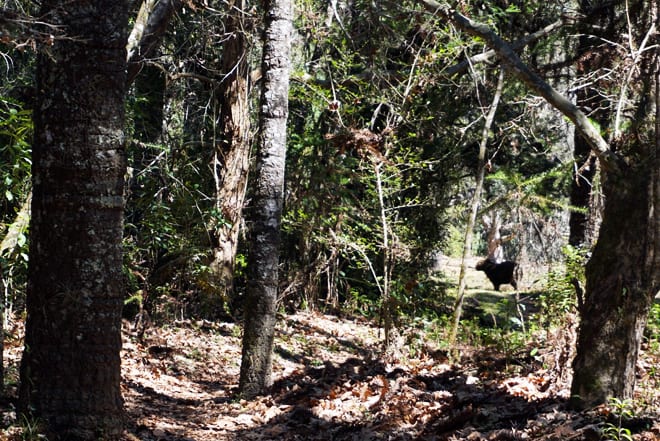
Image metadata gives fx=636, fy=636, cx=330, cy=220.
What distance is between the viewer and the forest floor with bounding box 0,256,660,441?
16.9ft

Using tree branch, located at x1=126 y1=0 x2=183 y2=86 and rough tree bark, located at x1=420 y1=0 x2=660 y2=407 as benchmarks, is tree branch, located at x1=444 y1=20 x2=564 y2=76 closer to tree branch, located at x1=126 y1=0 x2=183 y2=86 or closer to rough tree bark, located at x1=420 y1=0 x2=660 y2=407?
tree branch, located at x1=126 y1=0 x2=183 y2=86

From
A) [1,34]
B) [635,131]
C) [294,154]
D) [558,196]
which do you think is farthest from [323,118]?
[1,34]

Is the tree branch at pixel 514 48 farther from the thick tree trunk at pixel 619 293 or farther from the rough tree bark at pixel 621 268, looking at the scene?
the thick tree trunk at pixel 619 293

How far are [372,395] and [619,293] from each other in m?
2.81

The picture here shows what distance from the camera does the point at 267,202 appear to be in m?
7.47

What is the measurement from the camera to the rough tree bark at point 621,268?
495 centimetres

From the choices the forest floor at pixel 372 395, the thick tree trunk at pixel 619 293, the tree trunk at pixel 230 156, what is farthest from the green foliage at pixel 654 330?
the tree trunk at pixel 230 156

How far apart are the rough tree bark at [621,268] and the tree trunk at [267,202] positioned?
137 inches

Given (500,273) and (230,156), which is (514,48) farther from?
(500,273)

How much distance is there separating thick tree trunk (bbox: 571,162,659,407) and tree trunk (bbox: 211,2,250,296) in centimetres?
724

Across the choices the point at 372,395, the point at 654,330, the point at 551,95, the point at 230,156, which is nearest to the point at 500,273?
the point at 654,330

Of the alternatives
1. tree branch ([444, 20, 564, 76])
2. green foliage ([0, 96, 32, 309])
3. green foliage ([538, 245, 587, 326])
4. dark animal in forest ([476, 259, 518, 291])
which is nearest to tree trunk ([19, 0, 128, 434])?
green foliage ([0, 96, 32, 309])

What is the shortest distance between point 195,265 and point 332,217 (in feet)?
9.35

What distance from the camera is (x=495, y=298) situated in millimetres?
17359
